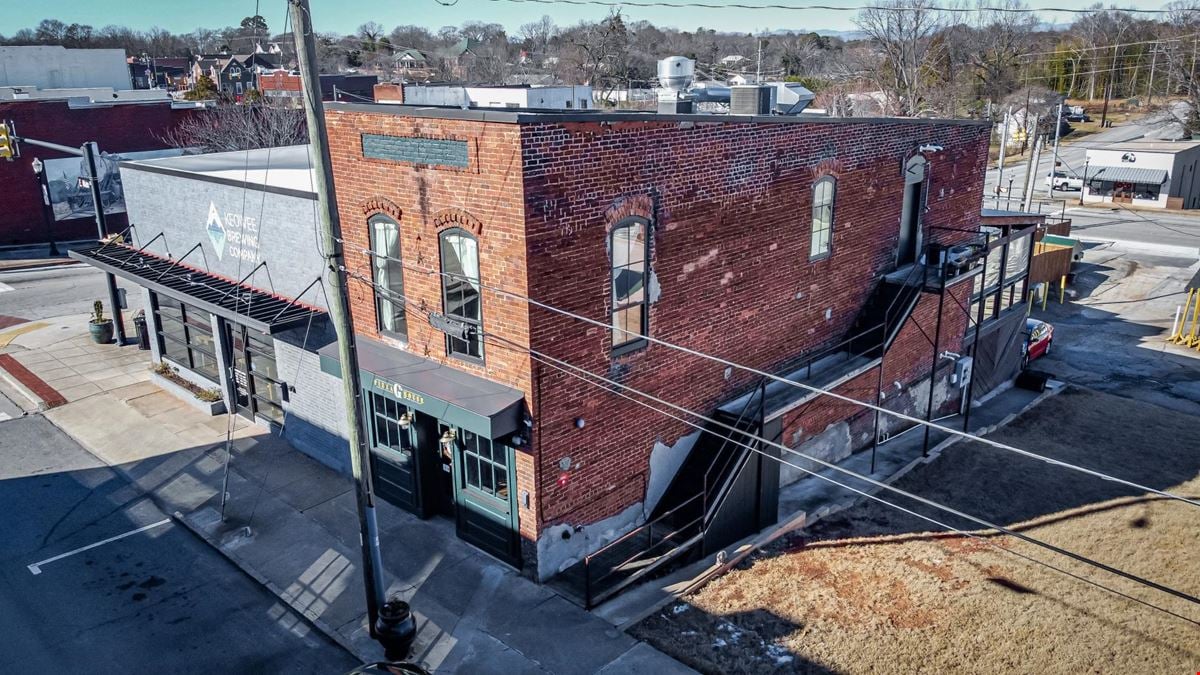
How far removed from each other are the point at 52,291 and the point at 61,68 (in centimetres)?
2987

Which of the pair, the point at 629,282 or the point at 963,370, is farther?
the point at 963,370

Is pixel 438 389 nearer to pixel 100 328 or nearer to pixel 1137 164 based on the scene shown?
pixel 100 328

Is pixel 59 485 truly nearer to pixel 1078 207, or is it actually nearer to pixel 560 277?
pixel 560 277

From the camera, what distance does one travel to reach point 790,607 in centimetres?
1192

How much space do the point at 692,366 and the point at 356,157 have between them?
6.45 metres

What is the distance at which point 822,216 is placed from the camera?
16281 mm

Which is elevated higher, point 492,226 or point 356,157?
point 356,157

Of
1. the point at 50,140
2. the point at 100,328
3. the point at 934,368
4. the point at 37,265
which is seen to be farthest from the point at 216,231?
the point at 50,140

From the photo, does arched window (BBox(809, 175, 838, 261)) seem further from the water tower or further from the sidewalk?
the sidewalk

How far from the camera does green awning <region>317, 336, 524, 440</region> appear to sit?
11688 millimetres

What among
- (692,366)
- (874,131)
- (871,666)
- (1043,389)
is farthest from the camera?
(1043,389)

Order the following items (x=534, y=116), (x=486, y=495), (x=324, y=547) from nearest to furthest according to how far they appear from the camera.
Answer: (x=534, y=116)
(x=486, y=495)
(x=324, y=547)

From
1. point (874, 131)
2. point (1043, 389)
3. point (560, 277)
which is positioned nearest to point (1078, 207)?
point (1043, 389)

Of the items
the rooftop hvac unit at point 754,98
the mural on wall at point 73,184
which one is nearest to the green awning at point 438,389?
the rooftop hvac unit at point 754,98
